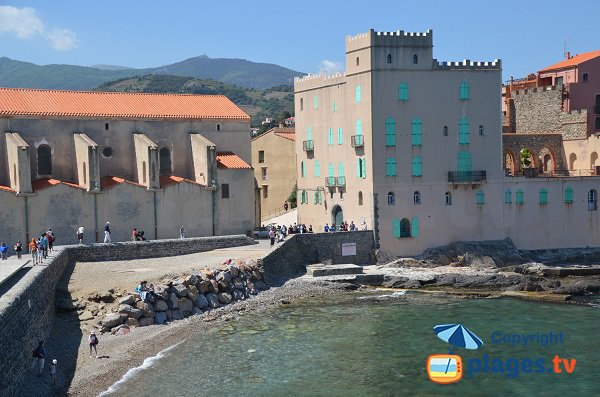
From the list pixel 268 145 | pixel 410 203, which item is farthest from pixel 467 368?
pixel 268 145

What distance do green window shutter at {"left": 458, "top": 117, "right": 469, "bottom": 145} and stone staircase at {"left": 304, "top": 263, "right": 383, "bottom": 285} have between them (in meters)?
10.6

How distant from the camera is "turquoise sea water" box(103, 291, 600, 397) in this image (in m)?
26.2

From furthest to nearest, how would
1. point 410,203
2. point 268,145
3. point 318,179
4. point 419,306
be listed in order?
point 268,145 < point 318,179 < point 410,203 < point 419,306

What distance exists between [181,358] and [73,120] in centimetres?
2111

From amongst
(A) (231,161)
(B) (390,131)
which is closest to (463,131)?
(B) (390,131)

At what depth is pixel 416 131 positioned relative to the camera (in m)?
48.9

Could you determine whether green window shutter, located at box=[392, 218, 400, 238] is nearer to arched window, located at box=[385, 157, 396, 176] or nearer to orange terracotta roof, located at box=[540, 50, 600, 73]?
arched window, located at box=[385, 157, 396, 176]

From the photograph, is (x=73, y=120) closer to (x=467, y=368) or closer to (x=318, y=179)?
(x=318, y=179)

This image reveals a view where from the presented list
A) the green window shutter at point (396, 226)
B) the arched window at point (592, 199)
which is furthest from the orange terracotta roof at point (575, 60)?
the green window shutter at point (396, 226)

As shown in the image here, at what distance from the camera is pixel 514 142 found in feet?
183

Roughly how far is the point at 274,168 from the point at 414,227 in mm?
17493

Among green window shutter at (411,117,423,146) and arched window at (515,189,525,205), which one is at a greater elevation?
green window shutter at (411,117,423,146)

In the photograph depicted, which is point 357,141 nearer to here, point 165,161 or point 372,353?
point 165,161

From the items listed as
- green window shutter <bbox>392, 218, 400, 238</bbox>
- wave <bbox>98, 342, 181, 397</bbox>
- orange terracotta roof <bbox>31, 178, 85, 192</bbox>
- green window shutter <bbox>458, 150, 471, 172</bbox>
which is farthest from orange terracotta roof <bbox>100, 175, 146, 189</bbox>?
green window shutter <bbox>458, 150, 471, 172</bbox>
